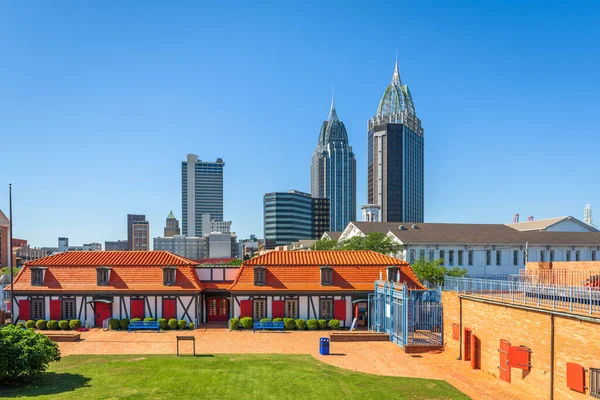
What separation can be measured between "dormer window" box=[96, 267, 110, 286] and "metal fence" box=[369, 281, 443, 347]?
20992mm

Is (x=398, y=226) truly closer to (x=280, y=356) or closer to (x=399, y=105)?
(x=280, y=356)

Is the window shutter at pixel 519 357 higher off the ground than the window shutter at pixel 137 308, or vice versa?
the window shutter at pixel 519 357

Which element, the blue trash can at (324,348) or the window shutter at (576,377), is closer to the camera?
the window shutter at (576,377)

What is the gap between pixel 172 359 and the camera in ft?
81.3

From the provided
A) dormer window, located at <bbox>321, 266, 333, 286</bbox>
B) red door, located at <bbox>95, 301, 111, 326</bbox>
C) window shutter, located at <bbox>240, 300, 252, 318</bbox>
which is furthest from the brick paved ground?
dormer window, located at <bbox>321, 266, 333, 286</bbox>

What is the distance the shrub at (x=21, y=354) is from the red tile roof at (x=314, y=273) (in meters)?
16.7

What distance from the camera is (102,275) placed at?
36.2 m

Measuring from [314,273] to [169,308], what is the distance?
11.4 m

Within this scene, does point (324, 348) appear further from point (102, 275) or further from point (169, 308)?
point (102, 275)

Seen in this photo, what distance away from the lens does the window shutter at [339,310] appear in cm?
3569

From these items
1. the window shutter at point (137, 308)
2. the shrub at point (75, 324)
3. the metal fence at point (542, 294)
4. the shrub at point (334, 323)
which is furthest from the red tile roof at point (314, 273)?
the shrub at point (75, 324)

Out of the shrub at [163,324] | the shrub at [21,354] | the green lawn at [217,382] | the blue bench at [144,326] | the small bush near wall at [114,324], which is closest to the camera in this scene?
the green lawn at [217,382]

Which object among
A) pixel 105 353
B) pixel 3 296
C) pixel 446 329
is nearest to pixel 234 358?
pixel 105 353

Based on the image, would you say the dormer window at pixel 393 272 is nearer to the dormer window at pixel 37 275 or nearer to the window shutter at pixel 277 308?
the window shutter at pixel 277 308
